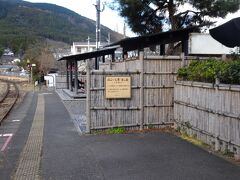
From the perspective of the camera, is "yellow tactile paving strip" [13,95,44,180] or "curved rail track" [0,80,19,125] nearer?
"yellow tactile paving strip" [13,95,44,180]

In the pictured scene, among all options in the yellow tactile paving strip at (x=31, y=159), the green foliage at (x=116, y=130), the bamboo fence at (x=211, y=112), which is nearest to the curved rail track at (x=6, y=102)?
the yellow tactile paving strip at (x=31, y=159)

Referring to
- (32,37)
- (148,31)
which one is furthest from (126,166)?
(32,37)

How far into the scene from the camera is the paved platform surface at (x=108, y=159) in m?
7.95

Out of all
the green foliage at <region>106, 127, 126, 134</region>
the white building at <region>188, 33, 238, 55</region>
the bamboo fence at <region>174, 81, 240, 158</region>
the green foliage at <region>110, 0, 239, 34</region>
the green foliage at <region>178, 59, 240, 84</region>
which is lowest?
the green foliage at <region>106, 127, 126, 134</region>

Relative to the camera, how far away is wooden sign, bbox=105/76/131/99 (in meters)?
13.4

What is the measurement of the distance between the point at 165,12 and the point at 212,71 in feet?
42.4

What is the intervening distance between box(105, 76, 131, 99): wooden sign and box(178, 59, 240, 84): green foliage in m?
1.63

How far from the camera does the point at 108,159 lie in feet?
30.6

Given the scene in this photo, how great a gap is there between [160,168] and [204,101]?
302 centimetres

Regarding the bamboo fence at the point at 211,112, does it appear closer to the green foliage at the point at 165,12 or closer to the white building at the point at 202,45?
the white building at the point at 202,45

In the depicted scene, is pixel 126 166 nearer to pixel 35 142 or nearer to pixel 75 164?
pixel 75 164

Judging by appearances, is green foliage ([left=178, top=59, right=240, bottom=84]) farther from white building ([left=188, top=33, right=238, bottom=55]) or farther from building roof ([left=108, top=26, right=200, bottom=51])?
building roof ([left=108, top=26, right=200, bottom=51])

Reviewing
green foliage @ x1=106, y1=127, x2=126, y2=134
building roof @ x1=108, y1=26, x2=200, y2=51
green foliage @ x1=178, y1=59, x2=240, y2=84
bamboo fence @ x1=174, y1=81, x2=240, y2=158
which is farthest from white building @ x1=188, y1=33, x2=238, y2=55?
green foliage @ x1=106, y1=127, x2=126, y2=134

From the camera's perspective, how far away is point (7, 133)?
14.4 meters
